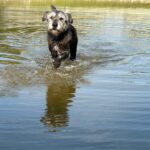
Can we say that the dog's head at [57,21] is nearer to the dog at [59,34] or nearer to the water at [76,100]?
the dog at [59,34]

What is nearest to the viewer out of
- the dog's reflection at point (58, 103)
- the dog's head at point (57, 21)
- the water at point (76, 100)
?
the water at point (76, 100)

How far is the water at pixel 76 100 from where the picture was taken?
603cm

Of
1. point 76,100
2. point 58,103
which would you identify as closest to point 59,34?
point 76,100

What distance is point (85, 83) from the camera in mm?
10219

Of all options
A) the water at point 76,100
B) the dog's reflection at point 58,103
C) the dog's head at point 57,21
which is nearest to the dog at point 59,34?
the dog's head at point 57,21

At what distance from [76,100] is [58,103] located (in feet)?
1.27

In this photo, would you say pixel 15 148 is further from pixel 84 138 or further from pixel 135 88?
pixel 135 88

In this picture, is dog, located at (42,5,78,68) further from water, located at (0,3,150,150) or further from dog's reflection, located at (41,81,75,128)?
dog's reflection, located at (41,81,75,128)

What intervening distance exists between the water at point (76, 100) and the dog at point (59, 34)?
0.39 m

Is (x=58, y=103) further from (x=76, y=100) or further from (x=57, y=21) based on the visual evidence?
(x=57, y=21)

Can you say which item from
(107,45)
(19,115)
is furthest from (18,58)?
(19,115)

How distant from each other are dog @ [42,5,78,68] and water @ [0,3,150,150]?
1.26ft

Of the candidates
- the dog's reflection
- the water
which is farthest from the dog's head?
the dog's reflection

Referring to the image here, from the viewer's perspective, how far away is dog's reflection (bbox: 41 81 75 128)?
273 inches
